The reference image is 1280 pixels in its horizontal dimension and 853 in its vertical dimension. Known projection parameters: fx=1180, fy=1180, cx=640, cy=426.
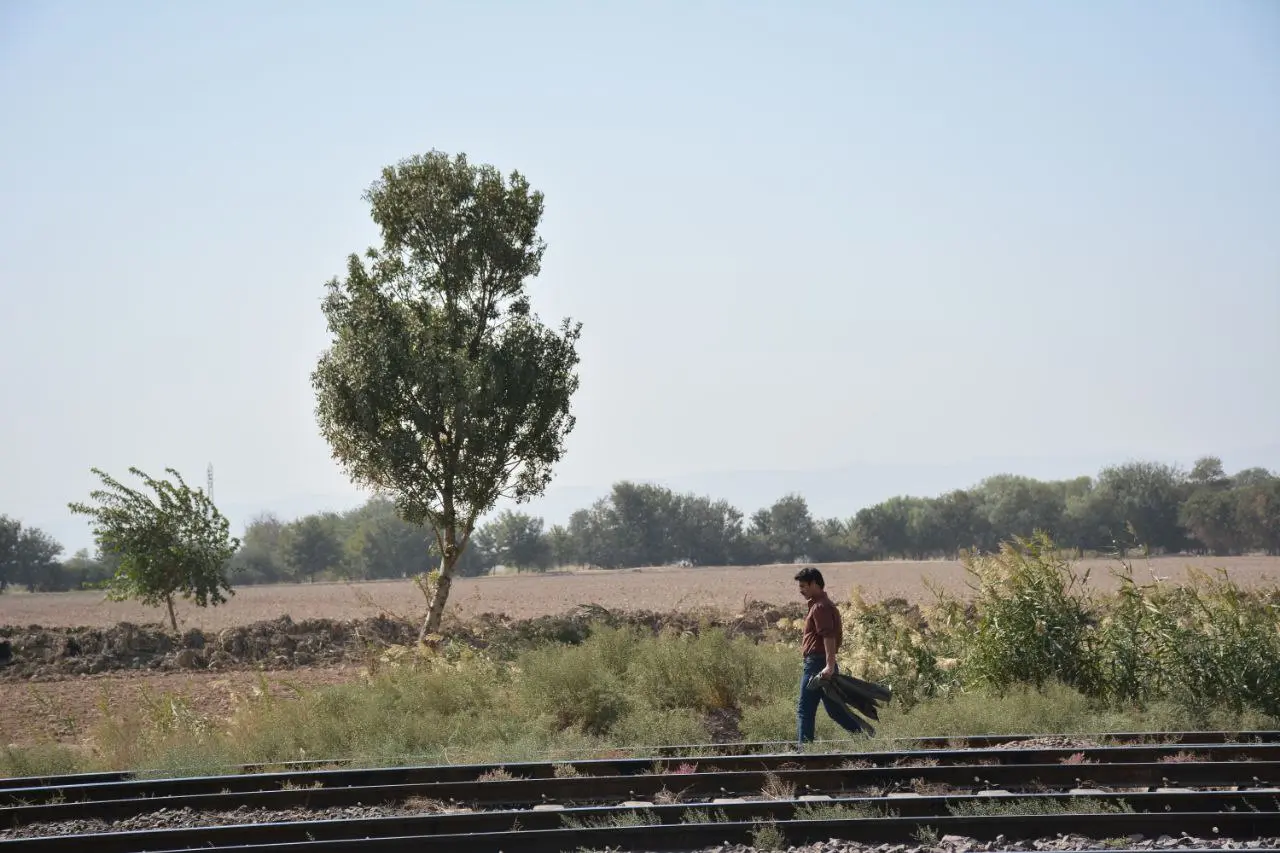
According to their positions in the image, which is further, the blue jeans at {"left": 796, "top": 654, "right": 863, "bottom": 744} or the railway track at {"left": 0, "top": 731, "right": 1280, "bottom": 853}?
the blue jeans at {"left": 796, "top": 654, "right": 863, "bottom": 744}

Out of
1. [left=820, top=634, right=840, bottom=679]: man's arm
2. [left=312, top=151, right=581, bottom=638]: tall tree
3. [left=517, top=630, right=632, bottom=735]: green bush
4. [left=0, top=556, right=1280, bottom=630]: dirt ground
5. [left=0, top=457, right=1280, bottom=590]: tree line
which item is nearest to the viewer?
[left=820, top=634, right=840, bottom=679]: man's arm

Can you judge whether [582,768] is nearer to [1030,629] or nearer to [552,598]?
[1030,629]

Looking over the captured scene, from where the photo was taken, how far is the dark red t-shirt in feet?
41.2

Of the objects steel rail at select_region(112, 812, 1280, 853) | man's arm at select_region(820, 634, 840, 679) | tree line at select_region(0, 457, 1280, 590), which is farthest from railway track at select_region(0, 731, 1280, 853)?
tree line at select_region(0, 457, 1280, 590)

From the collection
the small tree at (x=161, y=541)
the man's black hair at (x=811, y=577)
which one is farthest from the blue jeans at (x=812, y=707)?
the small tree at (x=161, y=541)

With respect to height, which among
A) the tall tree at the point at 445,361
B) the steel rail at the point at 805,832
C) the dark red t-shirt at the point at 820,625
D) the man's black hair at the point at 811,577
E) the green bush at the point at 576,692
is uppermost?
the tall tree at the point at 445,361

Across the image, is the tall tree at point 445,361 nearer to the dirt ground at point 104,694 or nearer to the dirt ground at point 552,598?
the dirt ground at point 104,694

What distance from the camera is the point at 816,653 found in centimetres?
1268

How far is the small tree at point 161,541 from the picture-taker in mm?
30312

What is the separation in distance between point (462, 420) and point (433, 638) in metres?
5.34

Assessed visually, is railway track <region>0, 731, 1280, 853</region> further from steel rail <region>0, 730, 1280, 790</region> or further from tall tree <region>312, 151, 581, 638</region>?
tall tree <region>312, 151, 581, 638</region>

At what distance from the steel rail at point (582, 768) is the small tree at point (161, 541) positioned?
1915 centimetres

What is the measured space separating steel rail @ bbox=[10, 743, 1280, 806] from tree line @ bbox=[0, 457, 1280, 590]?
76617mm

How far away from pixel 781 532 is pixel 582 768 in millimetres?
92537
